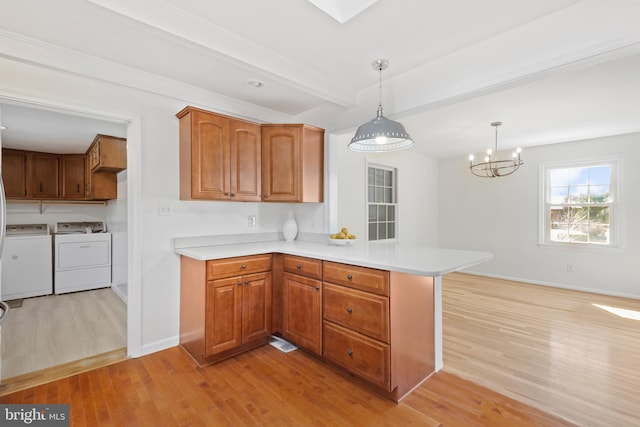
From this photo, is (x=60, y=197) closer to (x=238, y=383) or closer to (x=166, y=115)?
(x=166, y=115)

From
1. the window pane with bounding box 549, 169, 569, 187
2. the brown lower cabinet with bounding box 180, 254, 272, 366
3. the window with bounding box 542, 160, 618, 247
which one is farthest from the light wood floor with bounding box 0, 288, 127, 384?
the window pane with bounding box 549, 169, 569, 187

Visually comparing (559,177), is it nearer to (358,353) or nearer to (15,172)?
(358,353)

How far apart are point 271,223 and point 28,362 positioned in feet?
7.58

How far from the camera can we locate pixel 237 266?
8.06 feet

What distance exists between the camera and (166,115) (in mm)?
2648

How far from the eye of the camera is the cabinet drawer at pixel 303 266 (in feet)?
7.79

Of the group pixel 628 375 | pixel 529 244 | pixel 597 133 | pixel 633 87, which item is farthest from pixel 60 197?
pixel 597 133

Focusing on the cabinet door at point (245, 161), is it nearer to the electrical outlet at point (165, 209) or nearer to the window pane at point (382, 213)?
the electrical outlet at point (165, 209)

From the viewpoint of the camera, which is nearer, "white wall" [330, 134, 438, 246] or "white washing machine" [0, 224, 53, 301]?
"white washing machine" [0, 224, 53, 301]

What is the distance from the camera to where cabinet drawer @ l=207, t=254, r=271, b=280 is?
7.64ft

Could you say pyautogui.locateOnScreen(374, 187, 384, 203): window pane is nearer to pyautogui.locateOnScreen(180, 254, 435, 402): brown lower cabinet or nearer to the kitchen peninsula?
the kitchen peninsula

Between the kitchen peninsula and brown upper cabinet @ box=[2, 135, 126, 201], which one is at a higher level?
brown upper cabinet @ box=[2, 135, 126, 201]

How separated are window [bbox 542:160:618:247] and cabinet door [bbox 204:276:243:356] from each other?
534cm

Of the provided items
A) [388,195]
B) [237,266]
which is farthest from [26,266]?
[388,195]
